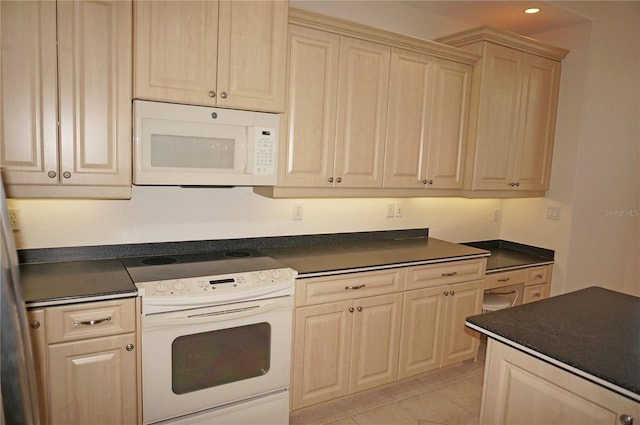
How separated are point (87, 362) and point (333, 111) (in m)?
1.80

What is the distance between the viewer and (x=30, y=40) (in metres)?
1.82

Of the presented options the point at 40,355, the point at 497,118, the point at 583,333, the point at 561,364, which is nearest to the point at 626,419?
the point at 561,364

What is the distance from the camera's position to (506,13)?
125 inches

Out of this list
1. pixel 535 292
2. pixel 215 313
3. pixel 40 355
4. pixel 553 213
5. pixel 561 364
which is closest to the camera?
pixel 561 364

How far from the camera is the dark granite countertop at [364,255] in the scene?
2.46 meters

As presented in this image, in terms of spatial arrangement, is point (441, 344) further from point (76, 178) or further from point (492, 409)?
point (76, 178)

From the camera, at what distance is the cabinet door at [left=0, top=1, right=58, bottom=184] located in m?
1.79

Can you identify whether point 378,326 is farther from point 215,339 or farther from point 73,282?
point 73,282

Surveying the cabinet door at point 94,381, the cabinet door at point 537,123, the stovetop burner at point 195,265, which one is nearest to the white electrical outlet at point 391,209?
the cabinet door at point 537,123

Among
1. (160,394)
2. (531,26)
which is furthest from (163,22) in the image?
(531,26)

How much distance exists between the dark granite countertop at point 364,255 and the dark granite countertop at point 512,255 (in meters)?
0.33

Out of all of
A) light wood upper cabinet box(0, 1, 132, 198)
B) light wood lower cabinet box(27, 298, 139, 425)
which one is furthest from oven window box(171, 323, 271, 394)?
light wood upper cabinet box(0, 1, 132, 198)

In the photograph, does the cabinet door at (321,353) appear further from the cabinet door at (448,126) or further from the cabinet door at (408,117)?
the cabinet door at (448,126)

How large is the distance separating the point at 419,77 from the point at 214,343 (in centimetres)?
207
